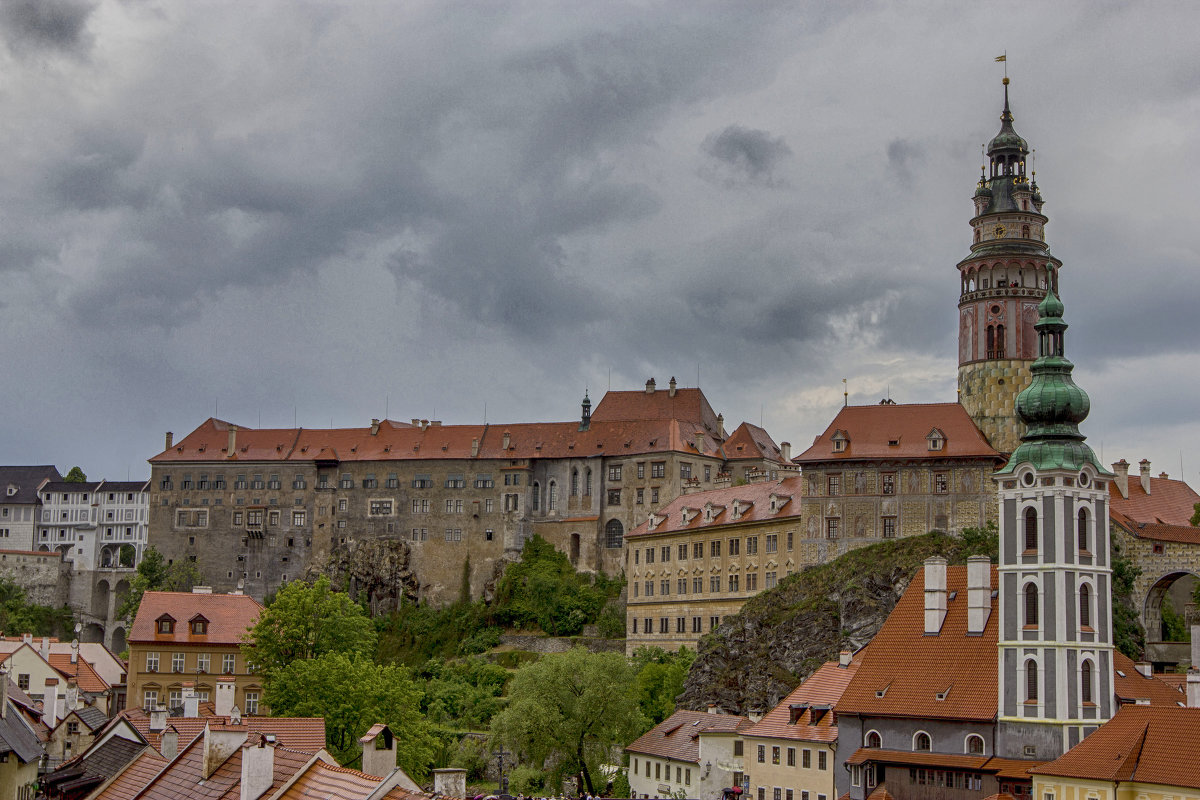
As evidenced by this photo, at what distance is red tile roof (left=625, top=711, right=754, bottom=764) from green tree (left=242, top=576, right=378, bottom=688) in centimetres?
1431

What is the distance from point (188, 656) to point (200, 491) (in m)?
50.2

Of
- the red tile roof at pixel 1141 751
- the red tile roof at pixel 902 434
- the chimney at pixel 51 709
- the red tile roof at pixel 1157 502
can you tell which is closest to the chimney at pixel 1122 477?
the red tile roof at pixel 1157 502

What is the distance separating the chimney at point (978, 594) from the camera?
56.8m

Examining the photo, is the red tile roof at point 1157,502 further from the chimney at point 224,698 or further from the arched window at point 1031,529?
the chimney at point 224,698

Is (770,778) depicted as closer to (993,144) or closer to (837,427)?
(837,427)

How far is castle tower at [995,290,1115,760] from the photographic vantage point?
52.4 m

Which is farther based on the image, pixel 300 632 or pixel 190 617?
pixel 190 617

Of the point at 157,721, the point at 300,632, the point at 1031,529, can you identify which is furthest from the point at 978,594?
the point at 300,632

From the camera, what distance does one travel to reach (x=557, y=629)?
4097 inches

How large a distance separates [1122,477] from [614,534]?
38056mm

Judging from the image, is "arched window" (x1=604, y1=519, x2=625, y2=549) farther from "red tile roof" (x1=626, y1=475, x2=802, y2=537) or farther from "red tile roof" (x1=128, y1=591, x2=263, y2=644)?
"red tile roof" (x1=128, y1=591, x2=263, y2=644)

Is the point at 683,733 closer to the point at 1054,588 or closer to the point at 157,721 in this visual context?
the point at 1054,588

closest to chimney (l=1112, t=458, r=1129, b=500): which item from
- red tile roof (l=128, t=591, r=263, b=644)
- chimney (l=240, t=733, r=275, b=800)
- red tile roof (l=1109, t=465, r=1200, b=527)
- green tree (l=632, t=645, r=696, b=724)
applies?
red tile roof (l=1109, t=465, r=1200, b=527)

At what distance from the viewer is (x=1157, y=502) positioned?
277ft
